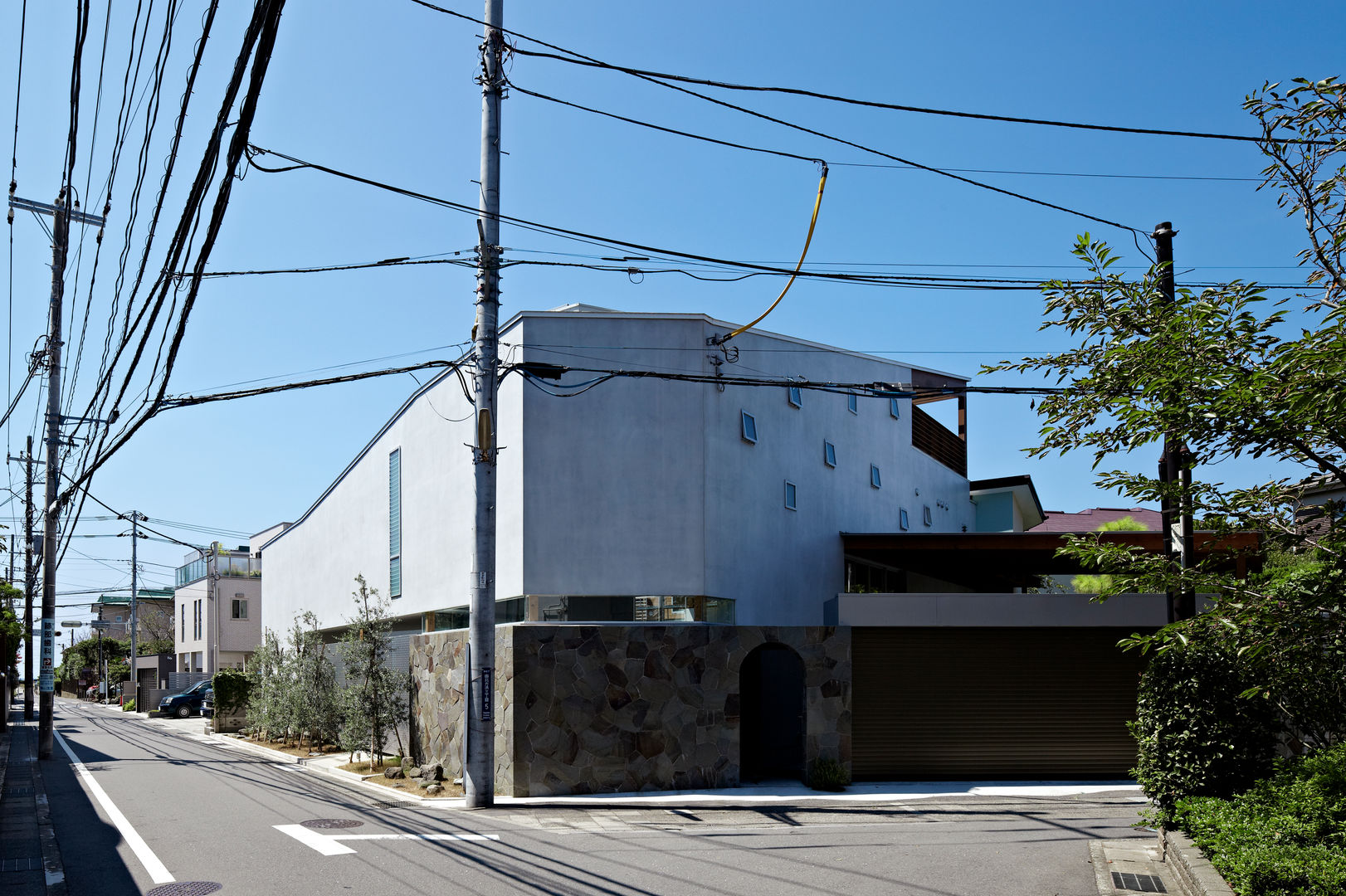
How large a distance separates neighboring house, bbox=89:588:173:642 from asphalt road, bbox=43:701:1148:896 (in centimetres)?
7653

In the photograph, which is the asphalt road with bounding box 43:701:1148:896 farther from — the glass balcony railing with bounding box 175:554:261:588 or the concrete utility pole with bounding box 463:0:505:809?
the glass balcony railing with bounding box 175:554:261:588

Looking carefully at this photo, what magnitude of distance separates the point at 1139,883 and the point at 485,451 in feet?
34.3

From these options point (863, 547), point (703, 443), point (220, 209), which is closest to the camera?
point (220, 209)

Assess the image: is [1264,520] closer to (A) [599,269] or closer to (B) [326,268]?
(A) [599,269]

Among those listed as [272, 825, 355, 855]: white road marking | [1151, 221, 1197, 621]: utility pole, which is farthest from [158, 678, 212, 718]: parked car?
[1151, 221, 1197, 621]: utility pole

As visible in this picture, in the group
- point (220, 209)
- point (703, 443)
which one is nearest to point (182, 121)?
point (220, 209)

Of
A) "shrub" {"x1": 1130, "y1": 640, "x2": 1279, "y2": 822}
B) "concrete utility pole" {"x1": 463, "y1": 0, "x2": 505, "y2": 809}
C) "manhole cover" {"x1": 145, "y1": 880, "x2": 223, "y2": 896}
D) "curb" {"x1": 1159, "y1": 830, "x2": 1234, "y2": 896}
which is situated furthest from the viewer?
"concrete utility pole" {"x1": 463, "y1": 0, "x2": 505, "y2": 809}

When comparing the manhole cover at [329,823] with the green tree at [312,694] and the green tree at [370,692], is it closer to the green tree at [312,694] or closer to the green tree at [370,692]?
the green tree at [370,692]

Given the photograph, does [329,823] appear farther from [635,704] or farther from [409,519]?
[409,519]

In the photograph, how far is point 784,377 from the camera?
2156cm

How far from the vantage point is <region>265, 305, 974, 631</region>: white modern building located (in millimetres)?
18688

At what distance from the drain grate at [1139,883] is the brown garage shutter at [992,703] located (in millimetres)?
8075

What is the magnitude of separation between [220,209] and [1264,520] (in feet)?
31.6

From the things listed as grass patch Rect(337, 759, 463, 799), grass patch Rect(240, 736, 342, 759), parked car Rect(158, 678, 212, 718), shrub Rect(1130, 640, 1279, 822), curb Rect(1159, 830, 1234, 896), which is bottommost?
parked car Rect(158, 678, 212, 718)
